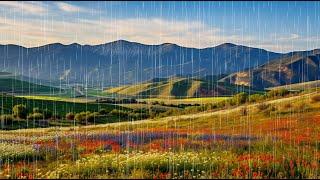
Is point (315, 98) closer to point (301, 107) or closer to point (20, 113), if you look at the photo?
point (301, 107)

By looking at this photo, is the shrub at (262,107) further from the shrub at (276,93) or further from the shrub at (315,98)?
the shrub at (276,93)

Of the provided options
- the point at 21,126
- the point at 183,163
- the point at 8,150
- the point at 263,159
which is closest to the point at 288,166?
the point at 263,159

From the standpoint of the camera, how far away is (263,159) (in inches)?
682

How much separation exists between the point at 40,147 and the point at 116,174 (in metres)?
9.90

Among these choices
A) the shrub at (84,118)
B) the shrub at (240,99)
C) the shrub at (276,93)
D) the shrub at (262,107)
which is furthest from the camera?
the shrub at (84,118)

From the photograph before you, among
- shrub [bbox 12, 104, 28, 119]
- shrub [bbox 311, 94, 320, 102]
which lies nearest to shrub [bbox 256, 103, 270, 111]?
shrub [bbox 311, 94, 320, 102]

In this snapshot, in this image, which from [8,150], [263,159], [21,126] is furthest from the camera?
[21,126]

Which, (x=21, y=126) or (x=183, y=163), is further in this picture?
(x=21, y=126)

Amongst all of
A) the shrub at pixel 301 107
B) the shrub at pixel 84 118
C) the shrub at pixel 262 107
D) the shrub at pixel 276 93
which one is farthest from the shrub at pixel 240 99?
the shrub at pixel 84 118

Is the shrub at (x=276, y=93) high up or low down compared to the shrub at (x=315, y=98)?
up

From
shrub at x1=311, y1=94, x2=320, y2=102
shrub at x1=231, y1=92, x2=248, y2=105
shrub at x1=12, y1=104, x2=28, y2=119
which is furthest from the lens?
shrub at x1=12, y1=104, x2=28, y2=119

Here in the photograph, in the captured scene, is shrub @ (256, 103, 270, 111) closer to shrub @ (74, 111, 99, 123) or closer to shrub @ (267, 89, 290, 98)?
shrub @ (267, 89, 290, 98)

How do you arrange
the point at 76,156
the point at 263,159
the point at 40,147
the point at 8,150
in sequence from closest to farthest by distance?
1. the point at 263,159
2. the point at 76,156
3. the point at 8,150
4. the point at 40,147

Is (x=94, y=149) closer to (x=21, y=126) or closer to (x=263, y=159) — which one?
(x=263, y=159)
